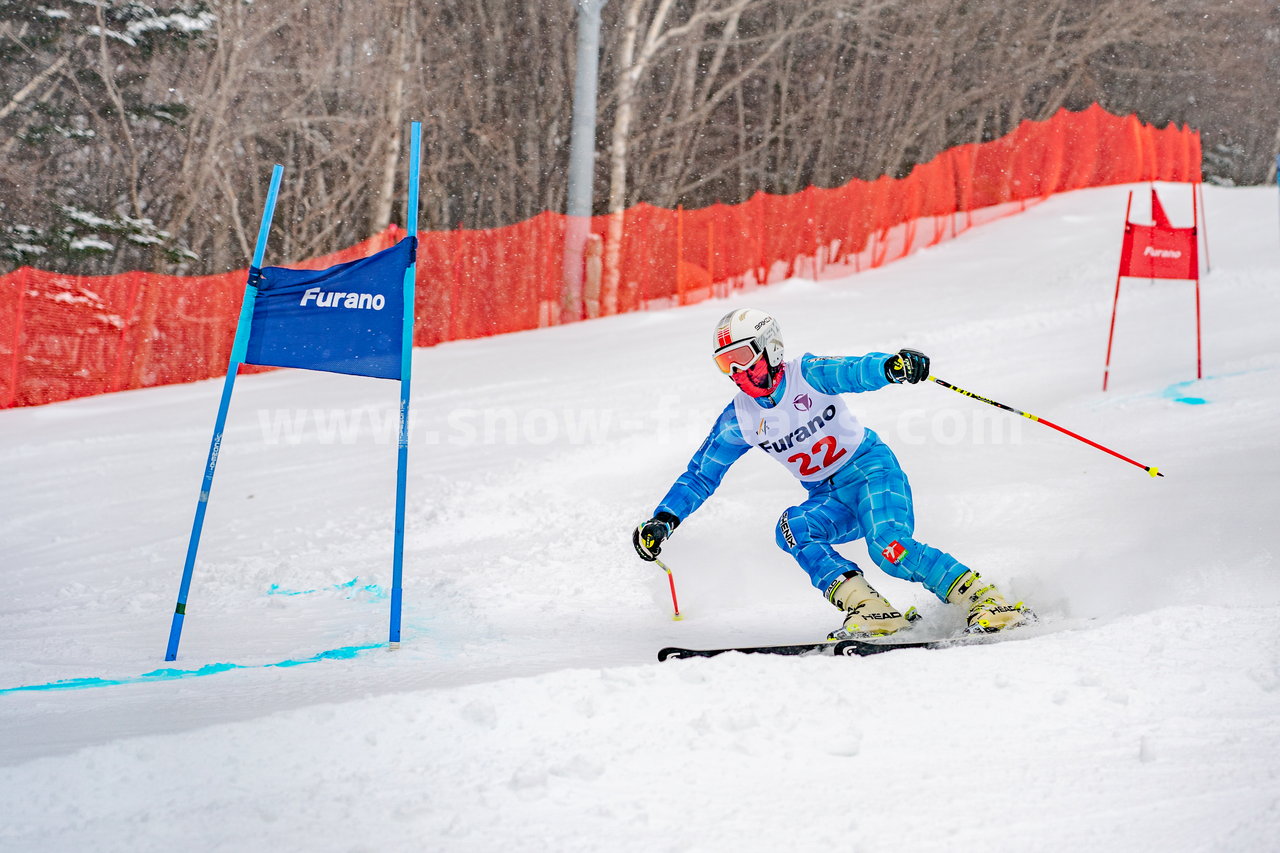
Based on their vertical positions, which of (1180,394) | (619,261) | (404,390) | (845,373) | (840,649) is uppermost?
(619,261)

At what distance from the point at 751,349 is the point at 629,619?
1.74m

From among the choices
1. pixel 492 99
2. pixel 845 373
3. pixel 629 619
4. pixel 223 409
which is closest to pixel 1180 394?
pixel 845 373

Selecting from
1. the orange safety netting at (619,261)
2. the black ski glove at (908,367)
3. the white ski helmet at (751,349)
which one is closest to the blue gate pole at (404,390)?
the white ski helmet at (751,349)

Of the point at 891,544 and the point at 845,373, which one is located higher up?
the point at 845,373

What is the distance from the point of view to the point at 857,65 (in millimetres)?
27000

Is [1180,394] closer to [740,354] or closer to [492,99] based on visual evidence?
[740,354]

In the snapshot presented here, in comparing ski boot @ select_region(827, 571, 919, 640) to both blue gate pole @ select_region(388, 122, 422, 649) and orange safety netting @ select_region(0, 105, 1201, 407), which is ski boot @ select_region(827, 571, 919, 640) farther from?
orange safety netting @ select_region(0, 105, 1201, 407)

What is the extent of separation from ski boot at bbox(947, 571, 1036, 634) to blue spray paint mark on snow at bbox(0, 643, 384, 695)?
102 inches

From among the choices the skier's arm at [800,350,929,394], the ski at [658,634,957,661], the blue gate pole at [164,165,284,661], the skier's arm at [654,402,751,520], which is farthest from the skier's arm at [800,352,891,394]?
the blue gate pole at [164,165,284,661]

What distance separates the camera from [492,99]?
23.7 meters

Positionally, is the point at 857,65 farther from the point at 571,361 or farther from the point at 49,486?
the point at 49,486

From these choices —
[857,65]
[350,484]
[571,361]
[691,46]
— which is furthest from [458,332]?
[857,65]

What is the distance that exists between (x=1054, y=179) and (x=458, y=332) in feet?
38.9

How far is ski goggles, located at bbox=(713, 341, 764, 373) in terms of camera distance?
450 cm
